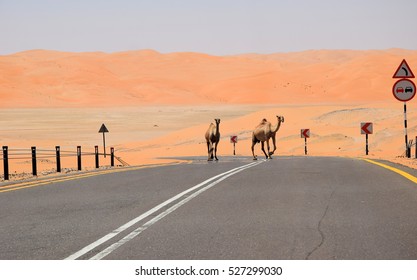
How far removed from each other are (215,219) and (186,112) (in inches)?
3862

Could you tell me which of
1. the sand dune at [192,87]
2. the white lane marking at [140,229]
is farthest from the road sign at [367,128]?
the sand dune at [192,87]

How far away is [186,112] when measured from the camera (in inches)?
4262

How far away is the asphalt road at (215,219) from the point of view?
785 centimetres

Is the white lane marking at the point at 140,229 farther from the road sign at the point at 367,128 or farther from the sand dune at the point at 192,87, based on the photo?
the sand dune at the point at 192,87

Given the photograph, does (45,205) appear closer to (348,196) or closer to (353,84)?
(348,196)

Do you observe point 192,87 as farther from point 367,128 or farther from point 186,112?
point 367,128

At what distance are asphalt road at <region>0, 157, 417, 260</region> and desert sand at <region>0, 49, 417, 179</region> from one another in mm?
10557

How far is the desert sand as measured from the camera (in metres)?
50.3

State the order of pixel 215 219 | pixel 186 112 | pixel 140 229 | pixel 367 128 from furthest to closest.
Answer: pixel 186 112 → pixel 367 128 → pixel 215 219 → pixel 140 229

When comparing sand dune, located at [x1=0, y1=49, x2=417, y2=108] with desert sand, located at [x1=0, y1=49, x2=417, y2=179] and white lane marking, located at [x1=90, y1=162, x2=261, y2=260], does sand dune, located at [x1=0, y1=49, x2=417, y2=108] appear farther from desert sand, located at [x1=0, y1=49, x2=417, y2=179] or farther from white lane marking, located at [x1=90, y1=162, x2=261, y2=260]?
white lane marking, located at [x1=90, y1=162, x2=261, y2=260]

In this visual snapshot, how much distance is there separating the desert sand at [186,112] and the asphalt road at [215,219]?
10.6 meters

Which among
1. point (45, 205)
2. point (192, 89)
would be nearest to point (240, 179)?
point (45, 205)

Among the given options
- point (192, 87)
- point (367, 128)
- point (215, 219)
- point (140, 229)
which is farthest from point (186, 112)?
point (140, 229)
